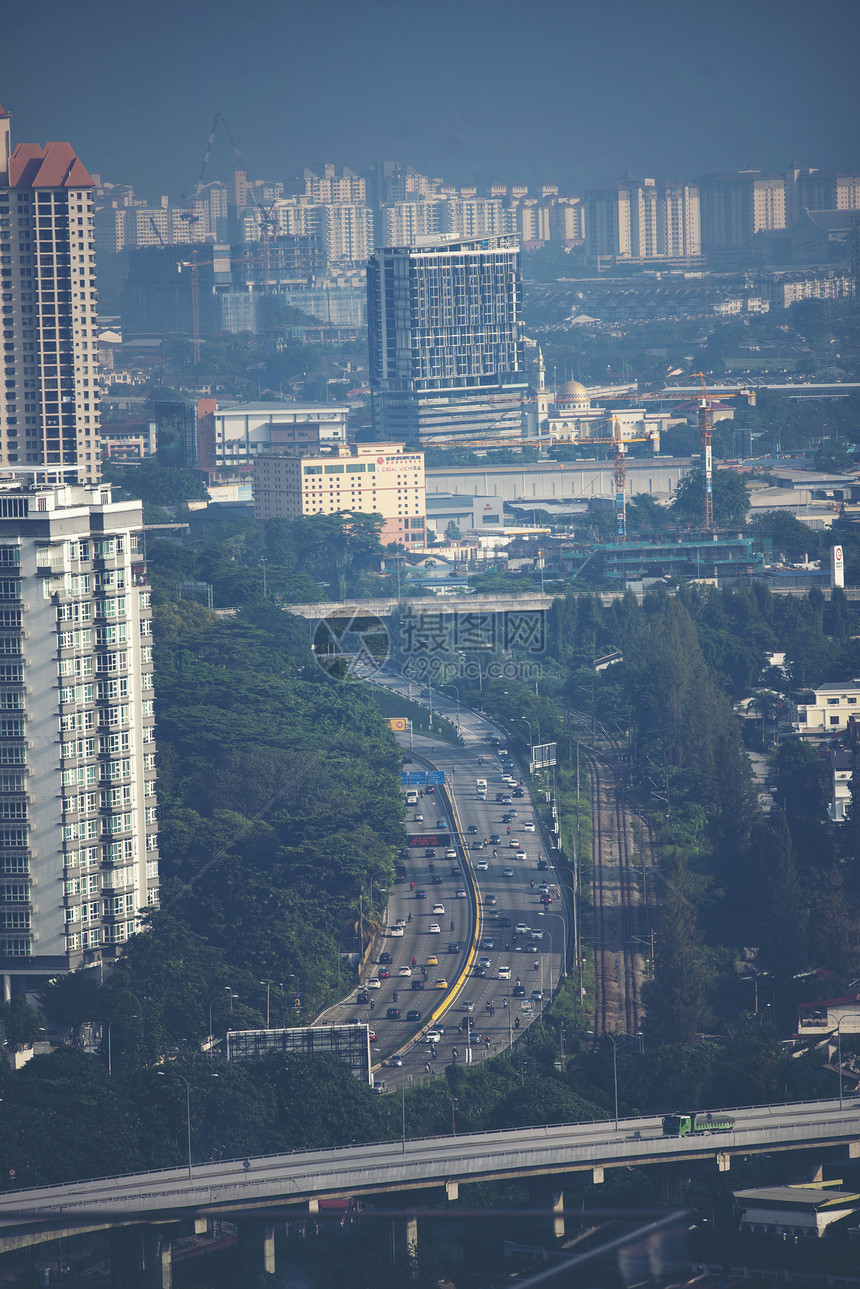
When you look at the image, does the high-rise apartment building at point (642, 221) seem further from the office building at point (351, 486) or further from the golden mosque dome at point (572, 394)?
the office building at point (351, 486)

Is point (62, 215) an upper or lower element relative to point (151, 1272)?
upper

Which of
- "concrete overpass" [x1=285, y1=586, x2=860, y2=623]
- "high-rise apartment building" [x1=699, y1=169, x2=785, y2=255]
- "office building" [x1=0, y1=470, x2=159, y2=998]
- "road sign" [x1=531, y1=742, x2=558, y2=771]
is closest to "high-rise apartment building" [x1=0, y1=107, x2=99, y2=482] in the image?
"concrete overpass" [x1=285, y1=586, x2=860, y2=623]

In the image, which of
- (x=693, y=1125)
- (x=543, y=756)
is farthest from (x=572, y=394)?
(x=693, y=1125)

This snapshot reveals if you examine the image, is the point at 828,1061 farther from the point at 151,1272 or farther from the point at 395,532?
the point at 395,532

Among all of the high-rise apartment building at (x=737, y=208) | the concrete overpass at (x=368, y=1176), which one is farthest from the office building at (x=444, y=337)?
the high-rise apartment building at (x=737, y=208)

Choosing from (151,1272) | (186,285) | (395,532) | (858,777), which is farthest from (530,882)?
(186,285)

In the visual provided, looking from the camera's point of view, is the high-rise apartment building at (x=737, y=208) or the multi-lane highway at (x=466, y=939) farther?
the high-rise apartment building at (x=737, y=208)

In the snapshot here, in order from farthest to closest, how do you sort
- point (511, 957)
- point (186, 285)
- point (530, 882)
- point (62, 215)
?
1. point (186, 285)
2. point (62, 215)
3. point (530, 882)
4. point (511, 957)

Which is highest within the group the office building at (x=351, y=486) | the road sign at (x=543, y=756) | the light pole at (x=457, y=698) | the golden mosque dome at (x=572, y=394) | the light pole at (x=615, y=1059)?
the golden mosque dome at (x=572, y=394)
